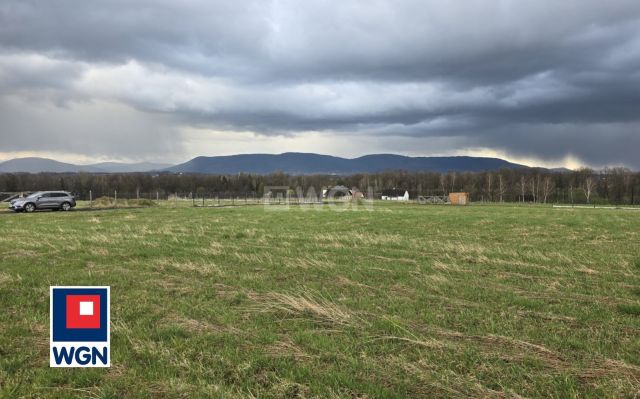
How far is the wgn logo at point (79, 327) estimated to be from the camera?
Answer: 15.5ft

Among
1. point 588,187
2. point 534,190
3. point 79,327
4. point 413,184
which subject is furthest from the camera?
point 413,184

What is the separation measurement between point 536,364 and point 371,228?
717 inches

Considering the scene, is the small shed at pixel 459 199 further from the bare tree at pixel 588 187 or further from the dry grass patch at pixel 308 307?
the dry grass patch at pixel 308 307

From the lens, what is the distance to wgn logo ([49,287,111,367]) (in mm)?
4723

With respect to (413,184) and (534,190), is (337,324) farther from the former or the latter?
(413,184)

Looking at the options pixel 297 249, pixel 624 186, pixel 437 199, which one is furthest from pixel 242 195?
pixel 624 186

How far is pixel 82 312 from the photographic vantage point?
4.84 meters

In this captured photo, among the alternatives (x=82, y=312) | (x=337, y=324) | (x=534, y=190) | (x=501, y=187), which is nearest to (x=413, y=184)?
(x=501, y=187)

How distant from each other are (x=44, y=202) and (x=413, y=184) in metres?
144

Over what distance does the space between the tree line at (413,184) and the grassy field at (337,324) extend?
9272cm

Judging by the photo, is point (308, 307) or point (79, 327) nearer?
point (79, 327)

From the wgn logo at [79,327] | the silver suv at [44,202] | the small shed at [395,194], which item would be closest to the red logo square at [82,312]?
the wgn logo at [79,327]

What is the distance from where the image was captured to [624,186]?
390ft

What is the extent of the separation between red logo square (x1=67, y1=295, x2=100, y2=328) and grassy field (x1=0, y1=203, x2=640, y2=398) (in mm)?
589
